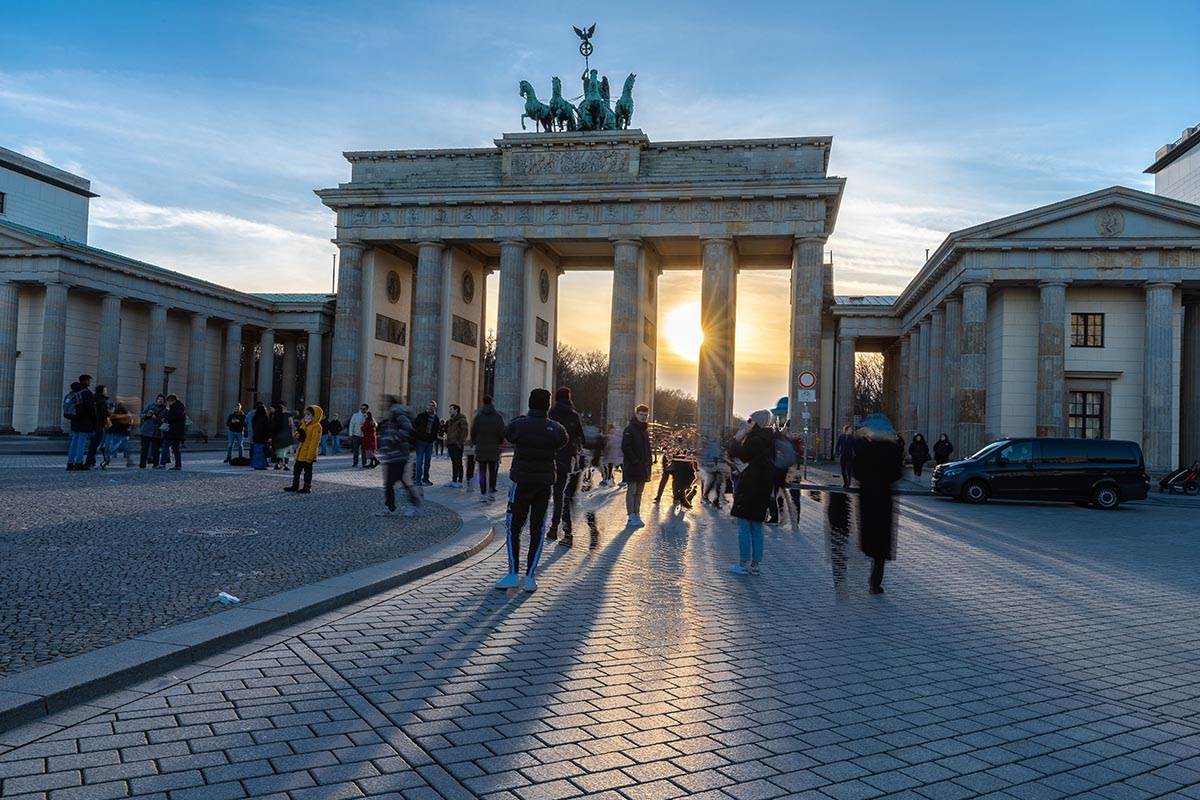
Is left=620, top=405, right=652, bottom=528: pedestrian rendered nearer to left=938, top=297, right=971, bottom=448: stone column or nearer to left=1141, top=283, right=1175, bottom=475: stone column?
left=938, top=297, right=971, bottom=448: stone column

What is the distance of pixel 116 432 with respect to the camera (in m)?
23.0

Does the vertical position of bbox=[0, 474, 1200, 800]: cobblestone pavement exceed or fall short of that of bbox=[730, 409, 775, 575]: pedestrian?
it falls short

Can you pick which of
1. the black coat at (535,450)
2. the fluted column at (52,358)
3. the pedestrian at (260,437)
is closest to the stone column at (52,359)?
the fluted column at (52,358)

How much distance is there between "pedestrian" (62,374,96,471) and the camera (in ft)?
67.3

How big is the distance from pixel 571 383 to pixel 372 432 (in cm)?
8403

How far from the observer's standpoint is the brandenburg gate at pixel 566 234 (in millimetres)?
44562

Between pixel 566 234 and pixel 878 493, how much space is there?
38.0 meters

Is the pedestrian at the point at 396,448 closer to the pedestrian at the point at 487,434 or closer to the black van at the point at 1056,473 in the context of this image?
the pedestrian at the point at 487,434

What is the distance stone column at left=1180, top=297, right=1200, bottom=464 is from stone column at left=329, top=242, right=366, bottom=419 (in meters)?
36.7

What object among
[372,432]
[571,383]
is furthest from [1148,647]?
[571,383]

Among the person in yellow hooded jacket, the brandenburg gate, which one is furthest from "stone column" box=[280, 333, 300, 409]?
the person in yellow hooded jacket

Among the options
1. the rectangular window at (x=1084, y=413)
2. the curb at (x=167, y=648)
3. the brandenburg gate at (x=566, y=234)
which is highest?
the brandenburg gate at (x=566, y=234)

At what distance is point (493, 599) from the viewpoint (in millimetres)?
8289

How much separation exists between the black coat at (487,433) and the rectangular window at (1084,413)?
2742 cm
